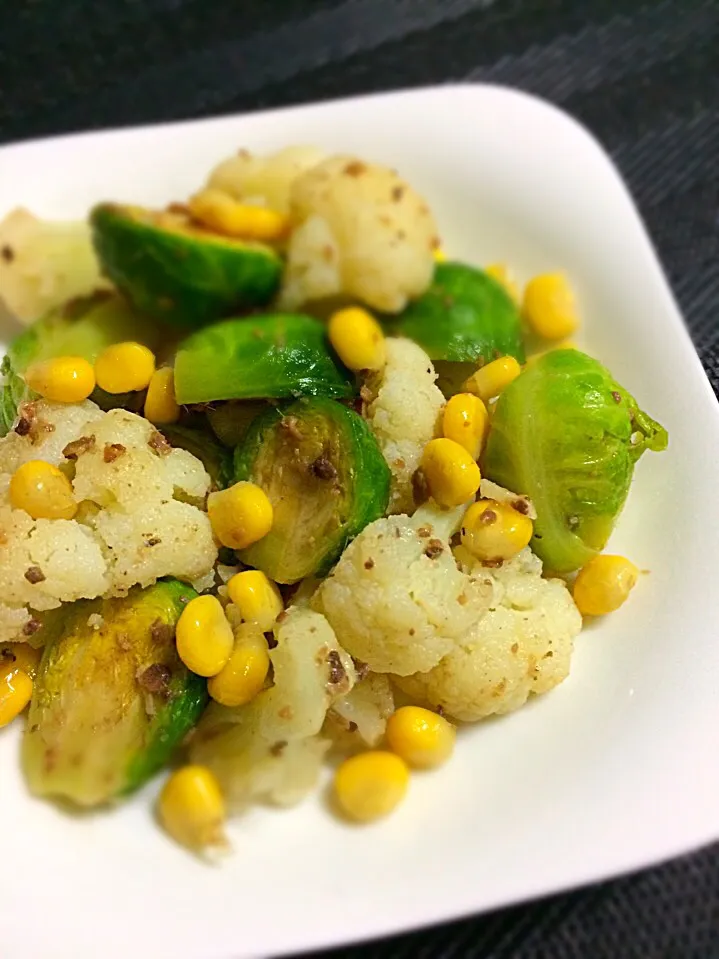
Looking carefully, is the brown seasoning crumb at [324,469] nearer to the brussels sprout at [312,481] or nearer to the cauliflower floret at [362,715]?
the brussels sprout at [312,481]

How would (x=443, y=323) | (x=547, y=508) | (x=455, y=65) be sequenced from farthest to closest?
(x=455, y=65) → (x=443, y=323) → (x=547, y=508)

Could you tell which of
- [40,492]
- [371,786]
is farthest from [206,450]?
→ [371,786]

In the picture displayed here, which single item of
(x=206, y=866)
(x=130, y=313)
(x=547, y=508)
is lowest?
(x=206, y=866)

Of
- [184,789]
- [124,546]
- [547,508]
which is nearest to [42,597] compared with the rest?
[124,546]

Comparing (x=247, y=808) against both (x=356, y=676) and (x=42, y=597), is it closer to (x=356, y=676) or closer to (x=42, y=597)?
(x=356, y=676)

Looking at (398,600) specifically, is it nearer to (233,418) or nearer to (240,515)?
(240,515)

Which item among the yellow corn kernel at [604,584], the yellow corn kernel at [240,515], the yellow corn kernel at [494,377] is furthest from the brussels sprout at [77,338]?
the yellow corn kernel at [604,584]

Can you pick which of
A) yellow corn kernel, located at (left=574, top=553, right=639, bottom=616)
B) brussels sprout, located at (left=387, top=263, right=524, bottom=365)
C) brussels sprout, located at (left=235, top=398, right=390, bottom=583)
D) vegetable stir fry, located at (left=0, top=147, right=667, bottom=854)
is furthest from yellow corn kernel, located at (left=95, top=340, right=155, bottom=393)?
yellow corn kernel, located at (left=574, top=553, right=639, bottom=616)
